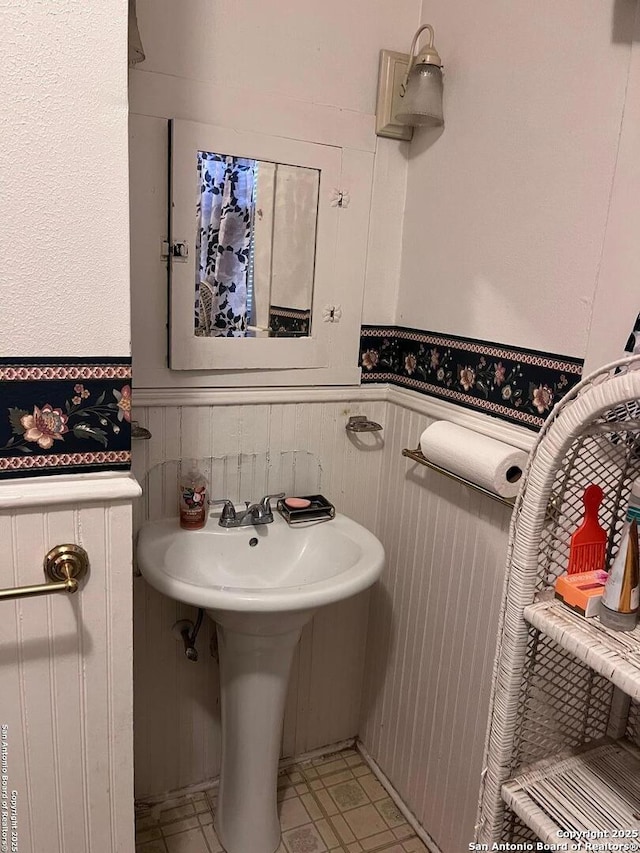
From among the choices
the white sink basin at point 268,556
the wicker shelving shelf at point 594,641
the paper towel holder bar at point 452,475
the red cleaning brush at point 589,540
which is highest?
the red cleaning brush at point 589,540

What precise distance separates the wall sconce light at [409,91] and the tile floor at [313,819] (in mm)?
1788

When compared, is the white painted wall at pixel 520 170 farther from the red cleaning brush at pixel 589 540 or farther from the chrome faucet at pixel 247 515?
the chrome faucet at pixel 247 515

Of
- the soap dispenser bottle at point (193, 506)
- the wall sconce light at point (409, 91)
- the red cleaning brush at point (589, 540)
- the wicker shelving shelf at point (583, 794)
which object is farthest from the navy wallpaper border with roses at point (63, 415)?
the wall sconce light at point (409, 91)

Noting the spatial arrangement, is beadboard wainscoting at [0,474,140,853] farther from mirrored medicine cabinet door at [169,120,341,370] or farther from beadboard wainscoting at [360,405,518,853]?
beadboard wainscoting at [360,405,518,853]

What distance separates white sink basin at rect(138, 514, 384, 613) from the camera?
1.32 meters

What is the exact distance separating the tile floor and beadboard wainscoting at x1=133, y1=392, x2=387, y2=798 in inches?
2.7

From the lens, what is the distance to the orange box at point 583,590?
3.15ft

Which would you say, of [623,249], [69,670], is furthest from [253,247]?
[69,670]

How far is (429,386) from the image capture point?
1613 millimetres

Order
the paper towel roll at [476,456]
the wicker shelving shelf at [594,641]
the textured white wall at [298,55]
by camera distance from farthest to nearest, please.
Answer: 1. the textured white wall at [298,55]
2. the paper towel roll at [476,456]
3. the wicker shelving shelf at [594,641]

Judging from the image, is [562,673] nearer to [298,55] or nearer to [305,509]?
[305,509]

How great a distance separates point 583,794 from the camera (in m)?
1.04

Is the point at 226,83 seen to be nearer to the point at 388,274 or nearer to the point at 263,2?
the point at 263,2

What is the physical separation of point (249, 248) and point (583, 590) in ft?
3.40
